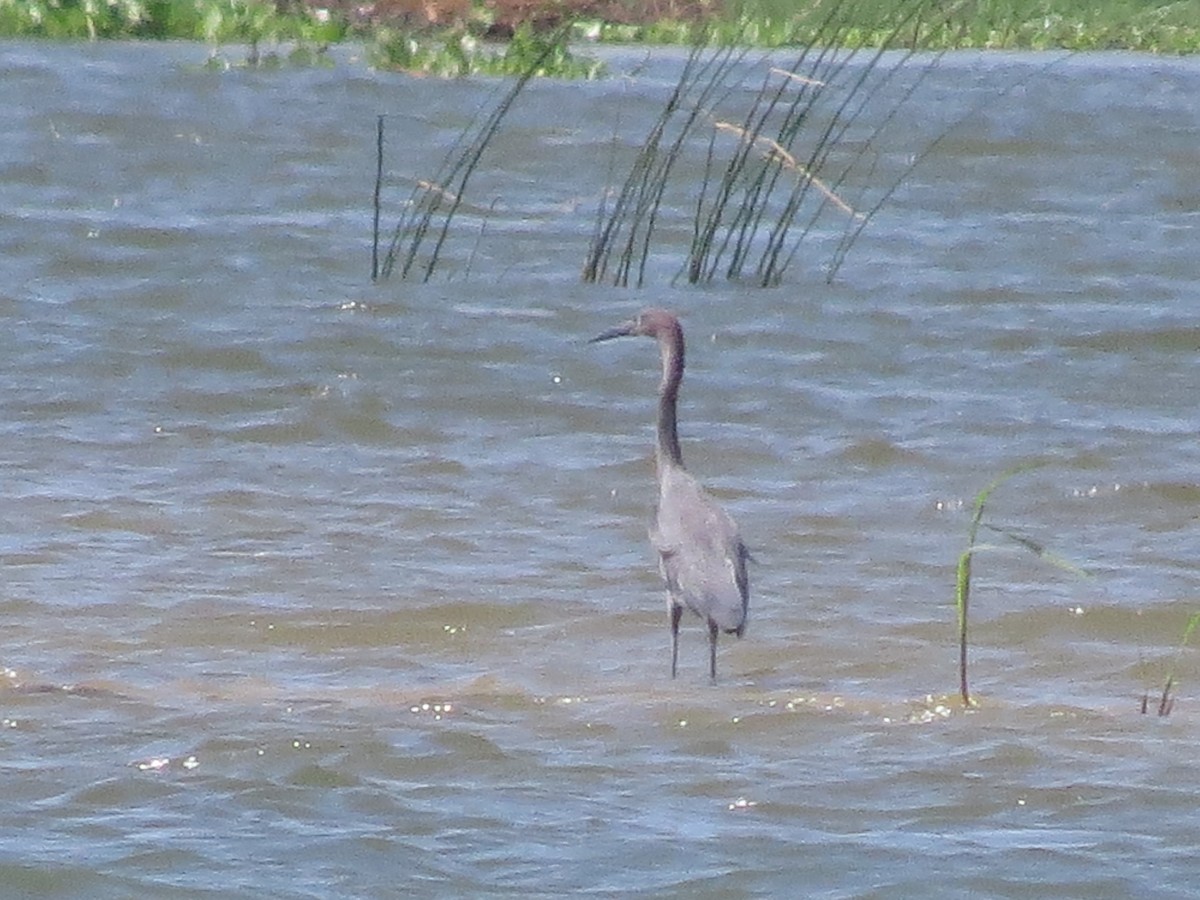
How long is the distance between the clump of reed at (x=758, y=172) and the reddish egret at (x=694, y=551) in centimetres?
116

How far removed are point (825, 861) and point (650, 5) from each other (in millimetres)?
19086

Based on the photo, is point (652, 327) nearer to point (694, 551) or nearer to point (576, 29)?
point (694, 551)

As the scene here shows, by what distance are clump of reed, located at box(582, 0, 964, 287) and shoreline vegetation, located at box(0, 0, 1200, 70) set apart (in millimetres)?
1730

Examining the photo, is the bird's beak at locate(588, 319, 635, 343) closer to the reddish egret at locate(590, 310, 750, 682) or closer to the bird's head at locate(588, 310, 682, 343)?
the bird's head at locate(588, 310, 682, 343)

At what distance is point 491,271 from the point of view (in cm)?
983

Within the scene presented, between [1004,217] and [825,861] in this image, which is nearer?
[825,861]

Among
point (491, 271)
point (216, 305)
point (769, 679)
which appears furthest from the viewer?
point (491, 271)

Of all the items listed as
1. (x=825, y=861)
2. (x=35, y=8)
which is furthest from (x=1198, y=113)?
(x=825, y=861)

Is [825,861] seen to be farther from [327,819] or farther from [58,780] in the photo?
[58,780]

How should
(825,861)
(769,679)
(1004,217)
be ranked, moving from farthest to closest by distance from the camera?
1. (1004,217)
2. (769,679)
3. (825,861)

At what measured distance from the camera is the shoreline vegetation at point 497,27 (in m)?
17.1

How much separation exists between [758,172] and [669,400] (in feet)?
21.2

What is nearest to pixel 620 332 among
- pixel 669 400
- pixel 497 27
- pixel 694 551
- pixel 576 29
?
pixel 669 400

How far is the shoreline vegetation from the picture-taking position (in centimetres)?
1708
